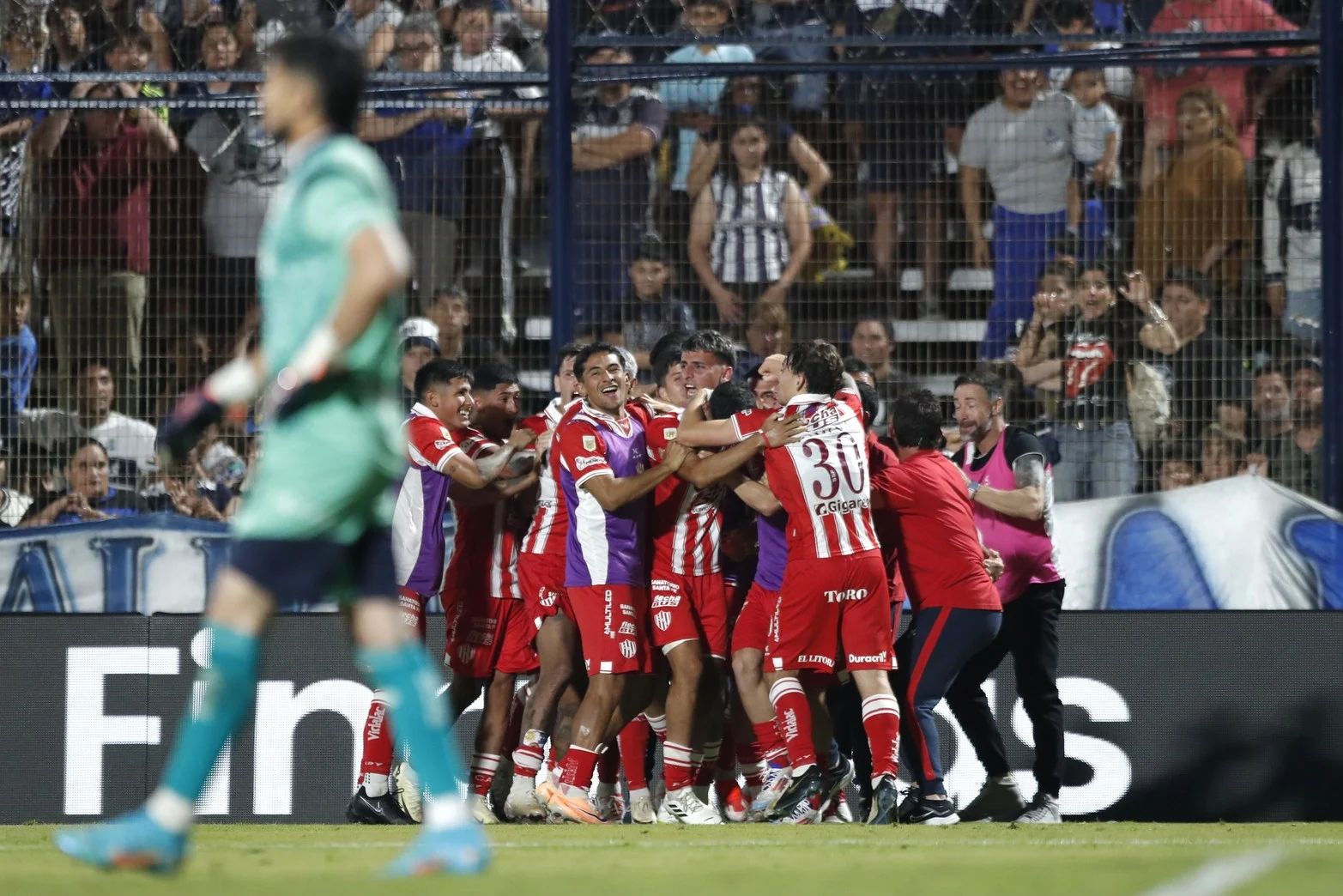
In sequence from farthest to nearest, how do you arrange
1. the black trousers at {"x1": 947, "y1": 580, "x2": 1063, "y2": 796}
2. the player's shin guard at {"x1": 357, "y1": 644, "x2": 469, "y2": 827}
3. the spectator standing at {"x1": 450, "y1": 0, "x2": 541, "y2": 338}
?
the spectator standing at {"x1": 450, "y1": 0, "x2": 541, "y2": 338}
the black trousers at {"x1": 947, "y1": 580, "x2": 1063, "y2": 796}
the player's shin guard at {"x1": 357, "y1": 644, "x2": 469, "y2": 827}

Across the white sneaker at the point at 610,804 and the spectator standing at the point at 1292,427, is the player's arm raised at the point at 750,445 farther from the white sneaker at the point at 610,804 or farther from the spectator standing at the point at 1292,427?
the spectator standing at the point at 1292,427

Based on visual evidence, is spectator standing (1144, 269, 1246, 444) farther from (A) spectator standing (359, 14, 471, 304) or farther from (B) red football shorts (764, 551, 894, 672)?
(A) spectator standing (359, 14, 471, 304)

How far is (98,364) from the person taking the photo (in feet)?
32.8

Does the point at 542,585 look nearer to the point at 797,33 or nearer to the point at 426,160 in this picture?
the point at 426,160

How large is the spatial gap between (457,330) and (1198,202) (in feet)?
13.8

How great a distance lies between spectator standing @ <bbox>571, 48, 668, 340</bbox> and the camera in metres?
9.94

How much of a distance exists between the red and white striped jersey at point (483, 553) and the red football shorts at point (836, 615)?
1.46 meters

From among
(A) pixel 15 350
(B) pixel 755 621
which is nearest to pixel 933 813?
(B) pixel 755 621

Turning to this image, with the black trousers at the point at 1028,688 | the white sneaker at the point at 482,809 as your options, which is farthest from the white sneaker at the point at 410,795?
the black trousers at the point at 1028,688

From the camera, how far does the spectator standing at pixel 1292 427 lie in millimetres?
9680

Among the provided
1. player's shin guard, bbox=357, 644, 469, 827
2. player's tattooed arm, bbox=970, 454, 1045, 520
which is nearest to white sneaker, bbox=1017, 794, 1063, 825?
player's tattooed arm, bbox=970, 454, 1045, 520

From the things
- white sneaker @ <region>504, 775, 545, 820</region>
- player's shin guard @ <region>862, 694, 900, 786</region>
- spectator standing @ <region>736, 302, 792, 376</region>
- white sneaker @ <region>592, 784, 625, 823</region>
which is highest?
spectator standing @ <region>736, 302, 792, 376</region>

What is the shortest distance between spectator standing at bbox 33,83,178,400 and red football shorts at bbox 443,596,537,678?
2.72m

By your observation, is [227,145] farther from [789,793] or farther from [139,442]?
[789,793]
